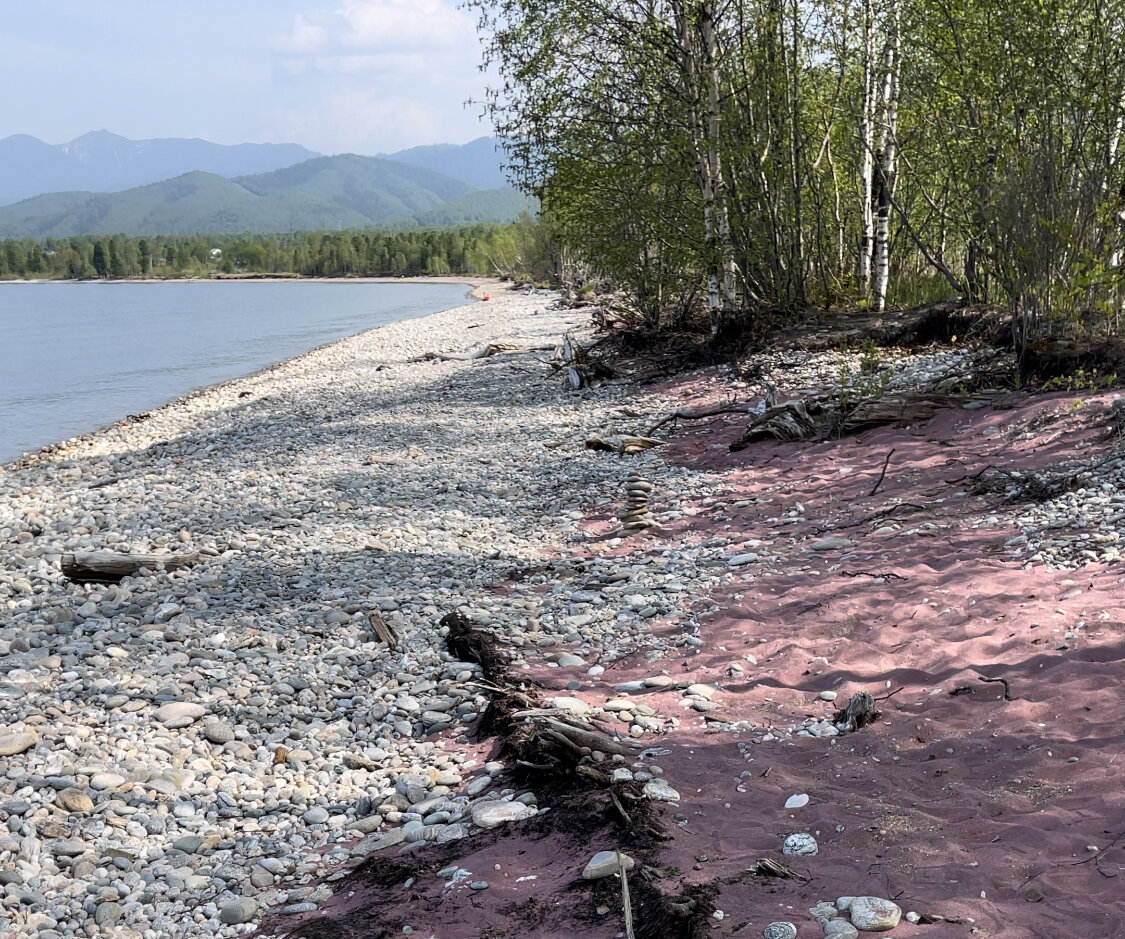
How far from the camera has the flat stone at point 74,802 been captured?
4891 millimetres

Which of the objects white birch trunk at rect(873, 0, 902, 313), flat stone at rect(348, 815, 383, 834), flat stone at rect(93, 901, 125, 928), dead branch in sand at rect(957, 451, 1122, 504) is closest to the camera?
flat stone at rect(93, 901, 125, 928)

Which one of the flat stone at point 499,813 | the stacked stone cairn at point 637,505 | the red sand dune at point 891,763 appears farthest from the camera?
the stacked stone cairn at point 637,505

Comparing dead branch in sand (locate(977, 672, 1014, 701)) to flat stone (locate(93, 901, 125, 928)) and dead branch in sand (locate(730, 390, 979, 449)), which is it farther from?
dead branch in sand (locate(730, 390, 979, 449))

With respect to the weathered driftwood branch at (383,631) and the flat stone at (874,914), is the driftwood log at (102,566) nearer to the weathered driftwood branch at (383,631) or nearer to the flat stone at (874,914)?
the weathered driftwood branch at (383,631)

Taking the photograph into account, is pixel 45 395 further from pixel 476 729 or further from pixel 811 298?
pixel 476 729

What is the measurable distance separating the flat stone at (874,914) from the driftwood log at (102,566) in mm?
7196

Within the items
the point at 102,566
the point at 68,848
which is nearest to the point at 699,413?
the point at 102,566

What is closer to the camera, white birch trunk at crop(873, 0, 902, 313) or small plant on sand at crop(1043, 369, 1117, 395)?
small plant on sand at crop(1043, 369, 1117, 395)

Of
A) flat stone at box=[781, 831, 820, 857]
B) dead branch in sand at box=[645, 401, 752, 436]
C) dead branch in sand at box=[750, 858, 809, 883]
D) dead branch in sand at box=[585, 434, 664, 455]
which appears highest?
dead branch in sand at box=[645, 401, 752, 436]

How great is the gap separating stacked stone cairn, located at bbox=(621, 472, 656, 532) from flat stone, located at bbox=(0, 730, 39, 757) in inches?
222

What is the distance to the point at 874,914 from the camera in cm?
336

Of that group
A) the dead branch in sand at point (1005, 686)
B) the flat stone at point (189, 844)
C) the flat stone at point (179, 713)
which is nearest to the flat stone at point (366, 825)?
the flat stone at point (189, 844)

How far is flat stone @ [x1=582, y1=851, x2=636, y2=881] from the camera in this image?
3.87 metres

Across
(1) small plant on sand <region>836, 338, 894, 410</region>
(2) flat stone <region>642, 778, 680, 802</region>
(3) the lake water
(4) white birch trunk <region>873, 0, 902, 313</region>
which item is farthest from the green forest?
(3) the lake water
